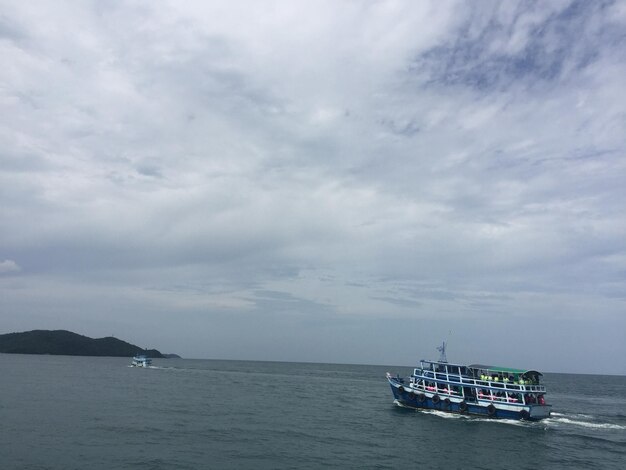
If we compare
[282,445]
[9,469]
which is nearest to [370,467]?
[282,445]

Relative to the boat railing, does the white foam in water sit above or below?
below

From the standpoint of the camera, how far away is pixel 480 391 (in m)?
76.9

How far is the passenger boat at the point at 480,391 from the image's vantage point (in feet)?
241

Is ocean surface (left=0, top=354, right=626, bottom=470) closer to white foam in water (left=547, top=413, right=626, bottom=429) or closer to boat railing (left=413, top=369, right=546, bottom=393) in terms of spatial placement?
white foam in water (left=547, top=413, right=626, bottom=429)

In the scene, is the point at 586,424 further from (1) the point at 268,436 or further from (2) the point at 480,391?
(1) the point at 268,436

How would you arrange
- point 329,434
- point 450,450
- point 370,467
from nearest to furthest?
point 370,467 → point 450,450 → point 329,434

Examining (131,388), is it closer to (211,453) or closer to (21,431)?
(21,431)

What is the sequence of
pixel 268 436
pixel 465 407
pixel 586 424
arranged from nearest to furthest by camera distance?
1. pixel 268 436
2. pixel 465 407
3. pixel 586 424

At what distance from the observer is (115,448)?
45.2 m

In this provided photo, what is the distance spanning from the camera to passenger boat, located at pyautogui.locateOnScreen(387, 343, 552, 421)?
7331 cm

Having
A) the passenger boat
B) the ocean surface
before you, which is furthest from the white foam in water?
the passenger boat

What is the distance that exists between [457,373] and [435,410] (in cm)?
796

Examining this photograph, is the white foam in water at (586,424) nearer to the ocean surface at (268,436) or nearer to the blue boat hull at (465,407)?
the ocean surface at (268,436)

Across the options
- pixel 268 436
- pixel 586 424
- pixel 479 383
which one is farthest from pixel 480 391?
pixel 268 436
